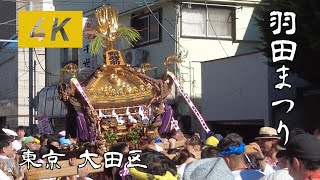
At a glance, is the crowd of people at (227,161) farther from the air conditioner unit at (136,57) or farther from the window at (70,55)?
the window at (70,55)

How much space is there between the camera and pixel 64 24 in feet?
55.0

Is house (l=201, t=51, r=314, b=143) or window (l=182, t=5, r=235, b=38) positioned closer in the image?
house (l=201, t=51, r=314, b=143)

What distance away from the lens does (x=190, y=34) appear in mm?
18531

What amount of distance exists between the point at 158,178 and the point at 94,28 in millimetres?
7773

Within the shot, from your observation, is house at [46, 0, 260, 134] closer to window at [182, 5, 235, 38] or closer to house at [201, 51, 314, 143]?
window at [182, 5, 235, 38]

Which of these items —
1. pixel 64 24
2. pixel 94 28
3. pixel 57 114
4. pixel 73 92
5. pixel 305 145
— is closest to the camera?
pixel 305 145

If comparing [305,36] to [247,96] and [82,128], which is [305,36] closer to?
[82,128]

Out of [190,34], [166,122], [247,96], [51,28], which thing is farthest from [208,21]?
[166,122]

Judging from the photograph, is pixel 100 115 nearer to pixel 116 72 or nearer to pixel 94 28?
pixel 116 72

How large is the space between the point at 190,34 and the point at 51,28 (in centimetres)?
429

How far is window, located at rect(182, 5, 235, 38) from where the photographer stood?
18438mm

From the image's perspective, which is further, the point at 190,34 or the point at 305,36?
the point at 190,34

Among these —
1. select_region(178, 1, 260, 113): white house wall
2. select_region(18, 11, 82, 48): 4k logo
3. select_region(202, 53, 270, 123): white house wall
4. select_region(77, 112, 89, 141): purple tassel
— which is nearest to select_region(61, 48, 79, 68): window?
select_region(178, 1, 260, 113): white house wall

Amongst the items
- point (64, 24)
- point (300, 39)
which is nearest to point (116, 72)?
point (300, 39)
